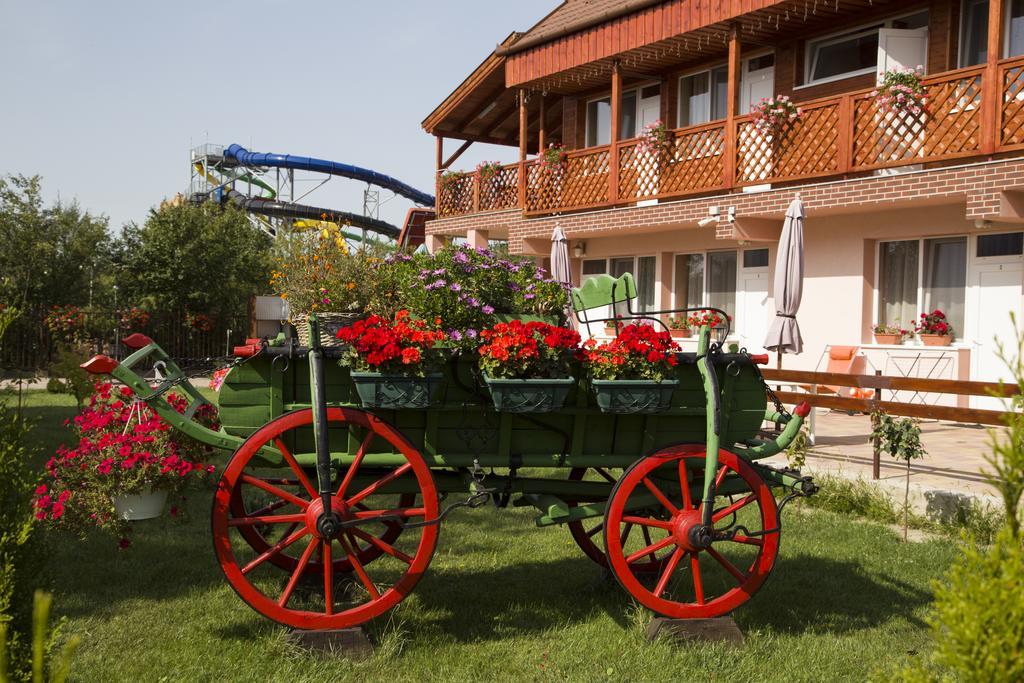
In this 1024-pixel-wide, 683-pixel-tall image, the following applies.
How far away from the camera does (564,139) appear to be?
18.7 metres

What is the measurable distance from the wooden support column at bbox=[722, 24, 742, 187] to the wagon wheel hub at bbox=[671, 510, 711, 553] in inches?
395

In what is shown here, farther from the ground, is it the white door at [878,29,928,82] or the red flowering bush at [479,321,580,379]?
the white door at [878,29,928,82]

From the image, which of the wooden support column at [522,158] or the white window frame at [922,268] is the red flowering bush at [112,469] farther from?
the wooden support column at [522,158]

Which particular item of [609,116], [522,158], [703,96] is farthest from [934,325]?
[522,158]

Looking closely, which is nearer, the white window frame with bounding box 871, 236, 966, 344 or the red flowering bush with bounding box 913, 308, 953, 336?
the white window frame with bounding box 871, 236, 966, 344

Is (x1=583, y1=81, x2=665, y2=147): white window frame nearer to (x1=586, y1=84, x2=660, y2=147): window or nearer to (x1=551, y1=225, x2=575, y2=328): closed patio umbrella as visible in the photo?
(x1=586, y1=84, x2=660, y2=147): window

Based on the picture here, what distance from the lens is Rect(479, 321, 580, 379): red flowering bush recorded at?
371 cm

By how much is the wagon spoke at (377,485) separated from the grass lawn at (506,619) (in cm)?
67

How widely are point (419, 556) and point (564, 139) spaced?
16015 millimetres

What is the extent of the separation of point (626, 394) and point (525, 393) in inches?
18.6

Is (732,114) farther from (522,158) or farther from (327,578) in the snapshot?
(327,578)

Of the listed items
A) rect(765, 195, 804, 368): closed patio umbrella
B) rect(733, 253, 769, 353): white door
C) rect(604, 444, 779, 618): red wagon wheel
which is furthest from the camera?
rect(733, 253, 769, 353): white door

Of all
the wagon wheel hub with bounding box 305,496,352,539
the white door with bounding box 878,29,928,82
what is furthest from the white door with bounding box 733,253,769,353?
the wagon wheel hub with bounding box 305,496,352,539

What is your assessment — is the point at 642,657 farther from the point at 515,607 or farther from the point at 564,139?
the point at 564,139
